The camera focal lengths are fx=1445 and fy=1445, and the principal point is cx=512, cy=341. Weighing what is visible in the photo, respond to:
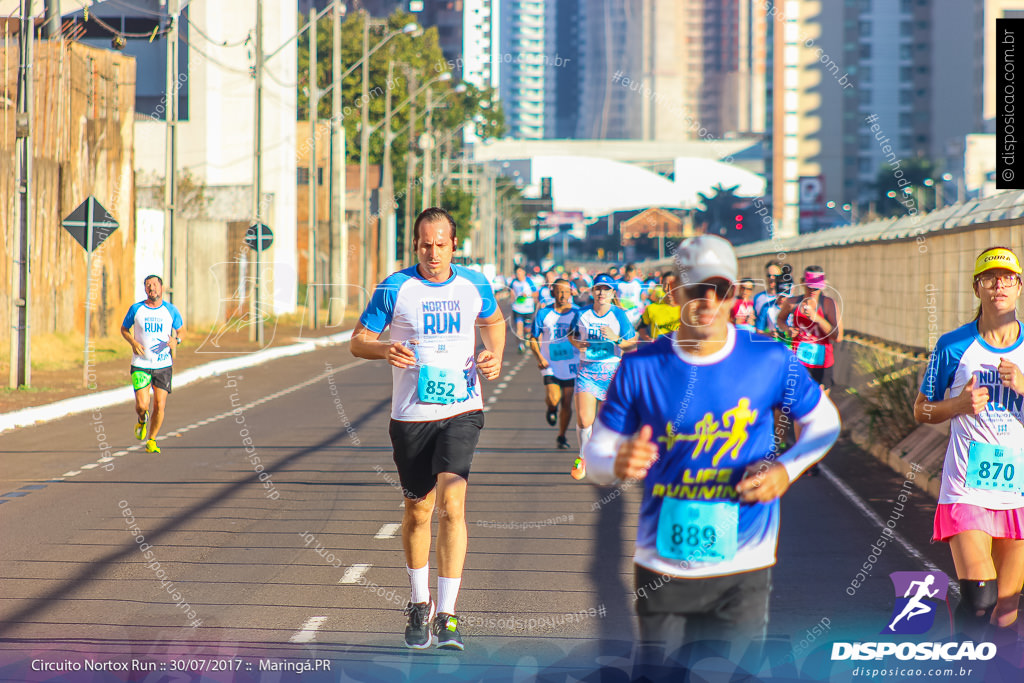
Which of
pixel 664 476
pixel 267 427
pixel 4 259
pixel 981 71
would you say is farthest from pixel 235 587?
pixel 981 71

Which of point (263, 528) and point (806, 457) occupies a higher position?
point (806, 457)

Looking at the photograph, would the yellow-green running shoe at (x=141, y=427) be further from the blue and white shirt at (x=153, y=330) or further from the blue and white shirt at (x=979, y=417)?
the blue and white shirt at (x=979, y=417)

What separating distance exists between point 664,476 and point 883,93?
17712cm

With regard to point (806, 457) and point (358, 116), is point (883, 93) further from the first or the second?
point (806, 457)

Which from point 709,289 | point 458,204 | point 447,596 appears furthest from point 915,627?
point 458,204

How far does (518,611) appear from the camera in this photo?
7742 mm

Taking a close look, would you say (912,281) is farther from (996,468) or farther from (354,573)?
(996,468)

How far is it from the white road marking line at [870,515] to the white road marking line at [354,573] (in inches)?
137

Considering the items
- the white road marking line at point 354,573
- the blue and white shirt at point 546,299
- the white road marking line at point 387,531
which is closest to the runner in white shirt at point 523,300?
the blue and white shirt at point 546,299

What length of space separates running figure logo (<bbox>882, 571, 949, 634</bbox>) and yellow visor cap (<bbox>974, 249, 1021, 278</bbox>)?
2037 millimetres

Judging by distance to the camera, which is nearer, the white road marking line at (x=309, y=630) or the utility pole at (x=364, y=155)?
the white road marking line at (x=309, y=630)

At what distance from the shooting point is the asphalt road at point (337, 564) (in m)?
6.69

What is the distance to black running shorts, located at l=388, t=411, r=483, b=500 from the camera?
23.3ft

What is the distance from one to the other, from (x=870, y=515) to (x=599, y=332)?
3630mm
